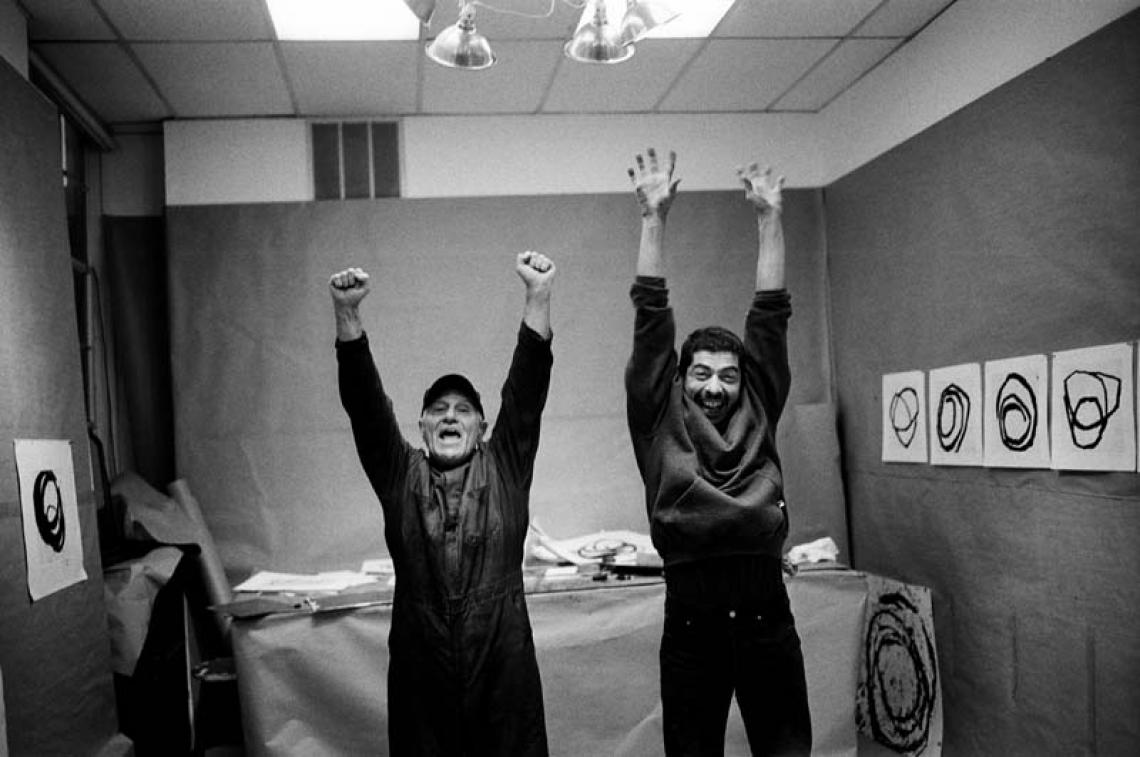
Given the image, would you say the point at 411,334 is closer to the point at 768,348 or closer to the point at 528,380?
the point at 528,380

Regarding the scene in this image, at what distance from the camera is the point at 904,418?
3619mm

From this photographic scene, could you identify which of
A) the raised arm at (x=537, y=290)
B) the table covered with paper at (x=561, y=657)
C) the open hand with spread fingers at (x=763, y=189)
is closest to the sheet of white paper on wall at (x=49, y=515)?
the table covered with paper at (x=561, y=657)

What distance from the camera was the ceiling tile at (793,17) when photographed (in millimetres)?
3244

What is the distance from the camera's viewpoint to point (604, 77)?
3.82m

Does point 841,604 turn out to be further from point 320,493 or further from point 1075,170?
point 320,493

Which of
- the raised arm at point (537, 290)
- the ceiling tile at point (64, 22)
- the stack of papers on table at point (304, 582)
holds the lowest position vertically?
the stack of papers on table at point (304, 582)

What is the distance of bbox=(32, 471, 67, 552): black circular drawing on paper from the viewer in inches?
108

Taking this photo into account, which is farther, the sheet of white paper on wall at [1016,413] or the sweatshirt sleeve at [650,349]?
the sheet of white paper on wall at [1016,413]

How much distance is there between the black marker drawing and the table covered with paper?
0.24 meters

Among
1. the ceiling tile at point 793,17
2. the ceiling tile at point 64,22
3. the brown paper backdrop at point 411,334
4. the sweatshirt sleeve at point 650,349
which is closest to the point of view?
the sweatshirt sleeve at point 650,349

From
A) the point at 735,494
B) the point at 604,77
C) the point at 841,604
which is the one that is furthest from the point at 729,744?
the point at 604,77

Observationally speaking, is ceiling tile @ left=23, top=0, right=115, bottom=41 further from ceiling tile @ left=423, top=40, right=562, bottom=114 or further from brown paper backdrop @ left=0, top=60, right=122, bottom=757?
ceiling tile @ left=423, top=40, right=562, bottom=114

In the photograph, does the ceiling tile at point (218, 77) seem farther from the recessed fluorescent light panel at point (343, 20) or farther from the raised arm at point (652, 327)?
the raised arm at point (652, 327)

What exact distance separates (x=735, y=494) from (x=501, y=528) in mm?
540
